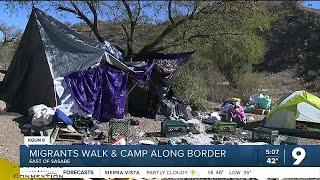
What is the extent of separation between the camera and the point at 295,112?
1271cm

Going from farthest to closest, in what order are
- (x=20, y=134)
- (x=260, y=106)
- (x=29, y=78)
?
1. (x=260, y=106)
2. (x=29, y=78)
3. (x=20, y=134)

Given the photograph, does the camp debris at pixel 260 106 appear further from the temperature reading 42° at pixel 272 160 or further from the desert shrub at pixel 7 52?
the desert shrub at pixel 7 52

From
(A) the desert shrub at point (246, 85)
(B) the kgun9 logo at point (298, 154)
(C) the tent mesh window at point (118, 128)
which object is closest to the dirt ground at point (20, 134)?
A: (C) the tent mesh window at point (118, 128)

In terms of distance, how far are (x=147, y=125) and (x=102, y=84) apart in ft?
5.46

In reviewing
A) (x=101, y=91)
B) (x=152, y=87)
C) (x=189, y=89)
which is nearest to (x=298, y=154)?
(x=101, y=91)

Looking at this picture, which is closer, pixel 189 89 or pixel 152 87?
pixel 152 87

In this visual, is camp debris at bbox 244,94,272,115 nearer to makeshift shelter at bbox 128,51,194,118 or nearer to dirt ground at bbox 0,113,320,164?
makeshift shelter at bbox 128,51,194,118

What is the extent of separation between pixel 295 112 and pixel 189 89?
5.60 m

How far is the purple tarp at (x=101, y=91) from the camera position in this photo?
13.4 metres

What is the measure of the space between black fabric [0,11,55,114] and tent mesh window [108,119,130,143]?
95.6 inches

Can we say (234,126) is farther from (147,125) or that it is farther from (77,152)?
→ (77,152)

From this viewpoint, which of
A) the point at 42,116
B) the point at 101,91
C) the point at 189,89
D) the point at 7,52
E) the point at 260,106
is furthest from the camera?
the point at 7,52

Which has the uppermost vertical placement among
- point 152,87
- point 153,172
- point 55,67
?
point 55,67

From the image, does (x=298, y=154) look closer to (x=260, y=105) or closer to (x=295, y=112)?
(x=295, y=112)
